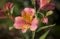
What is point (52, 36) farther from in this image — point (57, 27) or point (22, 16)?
point (22, 16)

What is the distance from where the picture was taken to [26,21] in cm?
106

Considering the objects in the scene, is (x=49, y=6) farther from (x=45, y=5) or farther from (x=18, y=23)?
(x=18, y=23)

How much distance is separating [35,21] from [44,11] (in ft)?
0.36

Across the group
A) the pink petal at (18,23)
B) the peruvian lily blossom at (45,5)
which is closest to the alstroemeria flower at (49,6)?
the peruvian lily blossom at (45,5)

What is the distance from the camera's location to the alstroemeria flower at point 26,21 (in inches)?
39.8

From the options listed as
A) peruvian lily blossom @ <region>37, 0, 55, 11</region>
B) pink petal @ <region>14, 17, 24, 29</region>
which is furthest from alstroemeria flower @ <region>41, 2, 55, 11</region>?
pink petal @ <region>14, 17, 24, 29</region>

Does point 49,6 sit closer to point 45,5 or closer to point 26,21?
point 45,5

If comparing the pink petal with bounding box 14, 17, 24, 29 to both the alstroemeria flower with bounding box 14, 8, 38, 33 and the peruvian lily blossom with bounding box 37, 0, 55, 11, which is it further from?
the peruvian lily blossom with bounding box 37, 0, 55, 11

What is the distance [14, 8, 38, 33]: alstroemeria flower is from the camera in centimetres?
101

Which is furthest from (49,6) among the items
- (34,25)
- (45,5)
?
(34,25)

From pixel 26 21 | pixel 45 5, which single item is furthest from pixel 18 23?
pixel 45 5

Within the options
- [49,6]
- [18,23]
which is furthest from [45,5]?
[18,23]

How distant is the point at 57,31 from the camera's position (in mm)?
2283

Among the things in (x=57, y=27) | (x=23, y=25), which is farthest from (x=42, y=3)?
(x=57, y=27)
